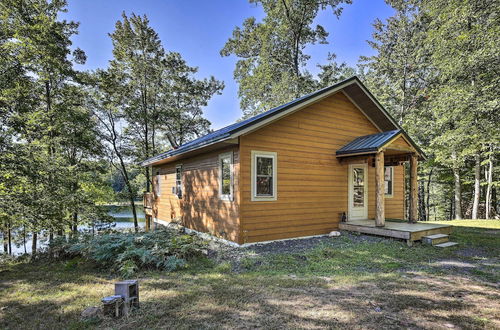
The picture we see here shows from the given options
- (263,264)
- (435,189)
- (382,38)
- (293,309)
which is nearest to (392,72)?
(382,38)

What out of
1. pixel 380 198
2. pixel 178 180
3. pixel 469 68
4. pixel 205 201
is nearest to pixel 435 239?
pixel 380 198

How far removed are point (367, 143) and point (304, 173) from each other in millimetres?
2191

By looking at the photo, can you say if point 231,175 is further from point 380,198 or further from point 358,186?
point 358,186

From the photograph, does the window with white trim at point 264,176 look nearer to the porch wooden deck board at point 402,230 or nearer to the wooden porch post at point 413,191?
the porch wooden deck board at point 402,230

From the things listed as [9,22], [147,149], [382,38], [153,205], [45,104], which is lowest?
[153,205]

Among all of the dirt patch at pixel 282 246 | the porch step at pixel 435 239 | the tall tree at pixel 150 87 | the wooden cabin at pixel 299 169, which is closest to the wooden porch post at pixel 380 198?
the wooden cabin at pixel 299 169

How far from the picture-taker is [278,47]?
18703 mm

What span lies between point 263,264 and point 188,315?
7.96 ft

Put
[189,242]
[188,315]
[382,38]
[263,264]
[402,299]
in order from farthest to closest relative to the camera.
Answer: [382,38], [189,242], [263,264], [402,299], [188,315]

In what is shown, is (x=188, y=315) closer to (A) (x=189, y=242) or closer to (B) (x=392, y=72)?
(A) (x=189, y=242)

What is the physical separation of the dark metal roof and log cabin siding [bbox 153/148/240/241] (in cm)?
377

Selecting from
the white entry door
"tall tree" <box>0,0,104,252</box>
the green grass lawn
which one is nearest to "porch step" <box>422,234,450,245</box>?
the green grass lawn

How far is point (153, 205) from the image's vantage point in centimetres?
1459

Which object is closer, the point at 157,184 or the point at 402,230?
the point at 402,230
